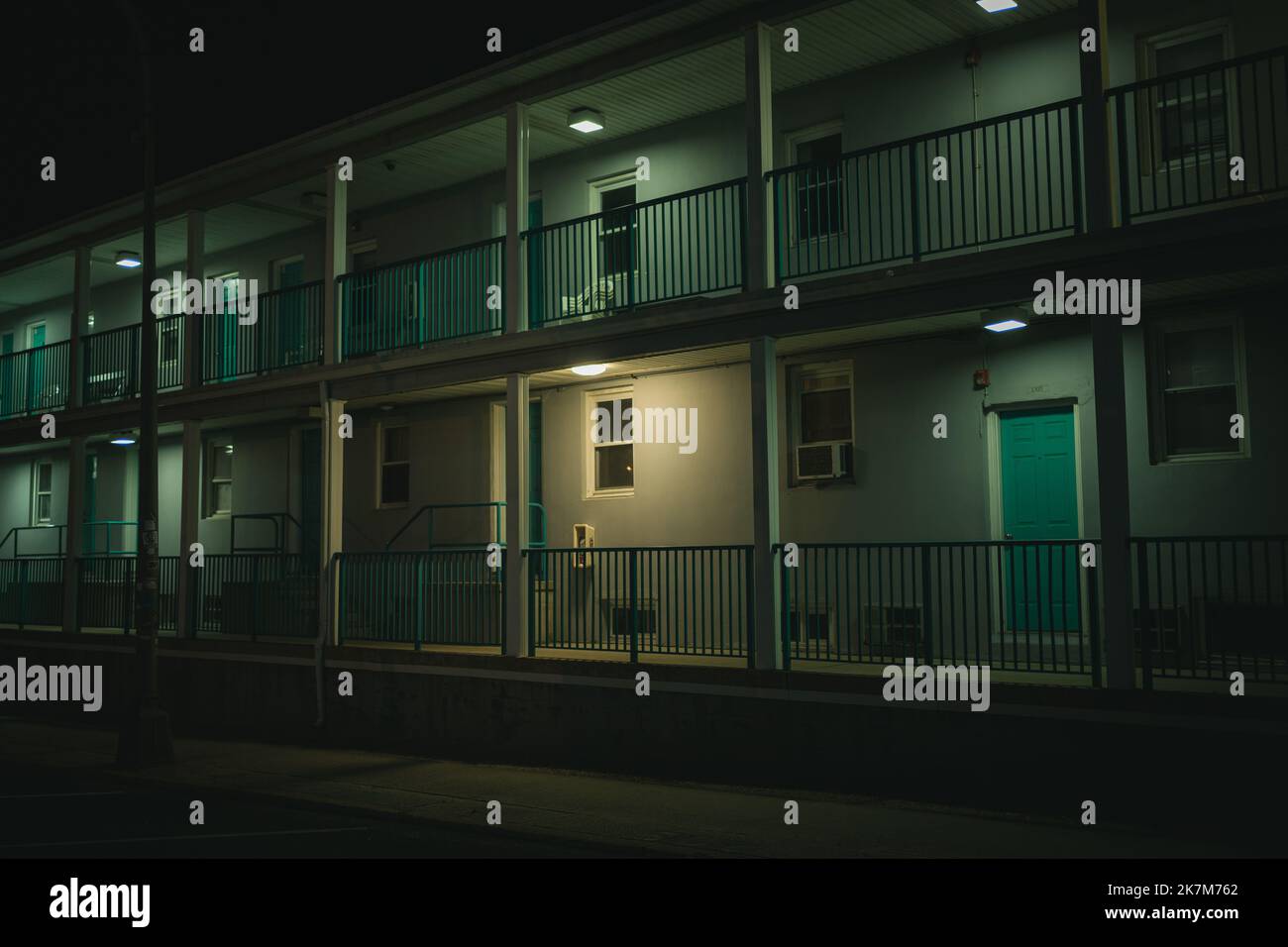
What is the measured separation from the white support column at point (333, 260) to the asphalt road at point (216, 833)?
662 centimetres

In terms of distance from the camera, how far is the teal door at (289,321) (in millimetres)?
17328

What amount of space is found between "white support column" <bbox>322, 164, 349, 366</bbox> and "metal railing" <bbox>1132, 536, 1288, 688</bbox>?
35.0 feet

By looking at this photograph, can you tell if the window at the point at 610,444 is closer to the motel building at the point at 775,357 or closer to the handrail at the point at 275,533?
the motel building at the point at 775,357

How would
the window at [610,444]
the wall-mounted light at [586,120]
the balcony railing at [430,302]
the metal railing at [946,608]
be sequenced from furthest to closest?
the window at [610,444], the balcony railing at [430,302], the wall-mounted light at [586,120], the metal railing at [946,608]

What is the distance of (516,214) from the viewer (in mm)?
14078

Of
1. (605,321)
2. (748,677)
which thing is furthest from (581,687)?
(605,321)

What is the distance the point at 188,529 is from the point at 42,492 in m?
9.23

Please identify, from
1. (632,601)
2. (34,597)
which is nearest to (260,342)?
(34,597)

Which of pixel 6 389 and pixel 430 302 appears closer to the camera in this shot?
pixel 430 302

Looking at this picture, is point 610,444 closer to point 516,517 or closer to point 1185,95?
point 516,517

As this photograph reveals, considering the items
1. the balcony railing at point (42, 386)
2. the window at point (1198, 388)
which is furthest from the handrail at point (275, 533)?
the window at point (1198, 388)

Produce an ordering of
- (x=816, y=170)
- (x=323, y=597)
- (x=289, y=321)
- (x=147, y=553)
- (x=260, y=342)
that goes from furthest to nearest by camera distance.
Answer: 1. (x=289, y=321)
2. (x=260, y=342)
3. (x=323, y=597)
4. (x=816, y=170)
5. (x=147, y=553)

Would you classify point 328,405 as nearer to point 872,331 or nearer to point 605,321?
point 605,321
